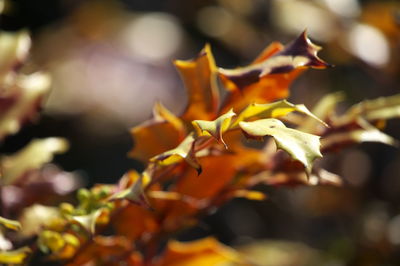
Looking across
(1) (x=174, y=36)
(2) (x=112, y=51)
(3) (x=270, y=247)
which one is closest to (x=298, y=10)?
(3) (x=270, y=247)

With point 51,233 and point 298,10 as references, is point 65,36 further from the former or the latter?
point 51,233

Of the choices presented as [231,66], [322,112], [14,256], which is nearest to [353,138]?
[322,112]

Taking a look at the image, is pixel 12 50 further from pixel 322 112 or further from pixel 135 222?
pixel 322 112

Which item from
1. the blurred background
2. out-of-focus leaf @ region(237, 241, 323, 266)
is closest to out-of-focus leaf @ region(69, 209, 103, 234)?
the blurred background

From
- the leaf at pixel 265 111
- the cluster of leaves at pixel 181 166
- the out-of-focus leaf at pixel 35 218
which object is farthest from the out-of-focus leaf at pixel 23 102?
the leaf at pixel 265 111

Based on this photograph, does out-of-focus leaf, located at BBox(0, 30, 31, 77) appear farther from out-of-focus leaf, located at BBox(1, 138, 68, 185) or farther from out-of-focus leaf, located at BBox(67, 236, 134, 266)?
out-of-focus leaf, located at BBox(67, 236, 134, 266)
